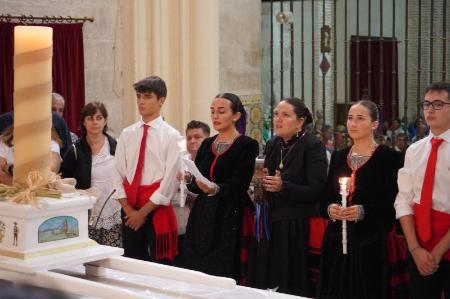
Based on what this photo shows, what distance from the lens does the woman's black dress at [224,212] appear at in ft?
13.9

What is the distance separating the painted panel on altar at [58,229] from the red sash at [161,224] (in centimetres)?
176

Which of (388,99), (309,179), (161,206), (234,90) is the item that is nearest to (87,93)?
(234,90)

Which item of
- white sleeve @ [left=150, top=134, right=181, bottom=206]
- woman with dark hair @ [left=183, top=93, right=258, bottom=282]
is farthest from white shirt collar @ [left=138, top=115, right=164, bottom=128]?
woman with dark hair @ [left=183, top=93, right=258, bottom=282]

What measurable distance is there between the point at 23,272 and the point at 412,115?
12.5 meters

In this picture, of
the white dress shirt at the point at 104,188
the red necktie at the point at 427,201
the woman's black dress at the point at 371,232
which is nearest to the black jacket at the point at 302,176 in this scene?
the woman's black dress at the point at 371,232

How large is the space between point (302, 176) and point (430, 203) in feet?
2.89

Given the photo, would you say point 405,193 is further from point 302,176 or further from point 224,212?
point 224,212

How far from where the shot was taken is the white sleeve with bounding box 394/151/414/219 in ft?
11.6

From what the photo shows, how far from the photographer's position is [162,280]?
8.01 ft

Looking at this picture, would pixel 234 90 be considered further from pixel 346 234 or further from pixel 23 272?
pixel 23 272

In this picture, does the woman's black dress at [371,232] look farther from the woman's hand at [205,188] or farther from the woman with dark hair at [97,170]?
the woman with dark hair at [97,170]

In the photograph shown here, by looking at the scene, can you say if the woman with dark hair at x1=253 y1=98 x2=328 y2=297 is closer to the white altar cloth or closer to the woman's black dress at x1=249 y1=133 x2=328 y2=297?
the woman's black dress at x1=249 y1=133 x2=328 y2=297

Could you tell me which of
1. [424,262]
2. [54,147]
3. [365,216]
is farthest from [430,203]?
[54,147]

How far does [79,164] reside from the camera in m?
4.69
